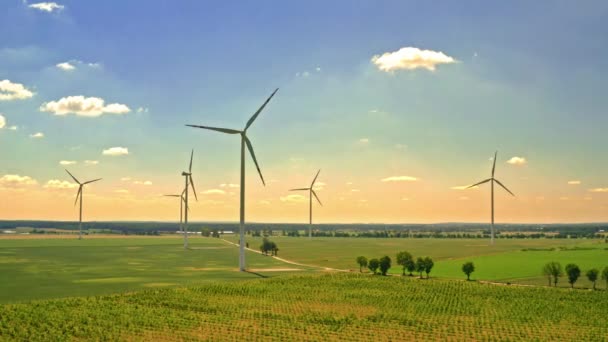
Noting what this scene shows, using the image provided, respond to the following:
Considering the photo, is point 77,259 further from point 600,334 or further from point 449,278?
point 600,334

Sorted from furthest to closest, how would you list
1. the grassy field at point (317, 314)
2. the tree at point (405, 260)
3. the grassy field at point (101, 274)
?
the tree at point (405, 260), the grassy field at point (101, 274), the grassy field at point (317, 314)

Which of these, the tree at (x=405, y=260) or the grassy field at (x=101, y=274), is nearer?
the grassy field at (x=101, y=274)

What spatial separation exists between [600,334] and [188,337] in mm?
50047

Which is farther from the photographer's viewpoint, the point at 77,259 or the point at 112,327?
the point at 77,259

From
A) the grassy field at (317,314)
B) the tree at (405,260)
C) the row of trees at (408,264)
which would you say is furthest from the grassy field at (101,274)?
the tree at (405,260)

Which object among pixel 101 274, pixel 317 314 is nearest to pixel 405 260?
pixel 317 314

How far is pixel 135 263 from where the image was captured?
16025 centimetres

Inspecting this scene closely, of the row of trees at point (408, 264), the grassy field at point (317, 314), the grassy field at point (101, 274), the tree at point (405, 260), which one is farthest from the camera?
the tree at point (405, 260)

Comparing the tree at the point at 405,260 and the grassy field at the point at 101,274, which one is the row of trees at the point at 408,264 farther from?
the grassy field at the point at 101,274

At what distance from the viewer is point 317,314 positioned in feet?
259

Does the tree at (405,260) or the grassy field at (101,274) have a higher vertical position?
the tree at (405,260)

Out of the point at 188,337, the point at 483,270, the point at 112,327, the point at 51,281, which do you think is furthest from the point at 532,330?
the point at 51,281

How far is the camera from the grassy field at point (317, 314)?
66.6 m

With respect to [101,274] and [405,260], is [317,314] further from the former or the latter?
[101,274]
